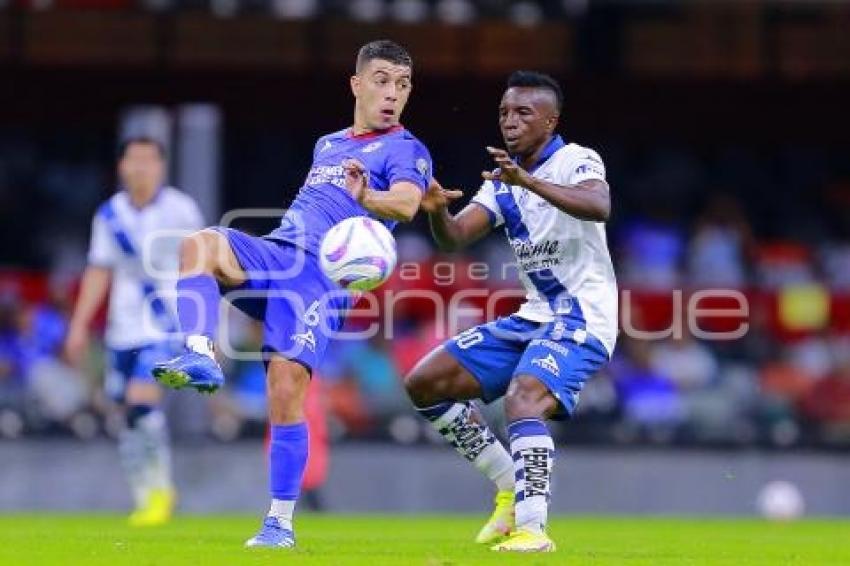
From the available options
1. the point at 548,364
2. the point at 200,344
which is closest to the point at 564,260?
the point at 548,364

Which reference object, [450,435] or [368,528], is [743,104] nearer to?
[368,528]

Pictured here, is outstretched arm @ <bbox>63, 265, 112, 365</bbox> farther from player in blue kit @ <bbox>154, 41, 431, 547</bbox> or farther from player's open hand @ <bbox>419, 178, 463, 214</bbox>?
player's open hand @ <bbox>419, 178, 463, 214</bbox>

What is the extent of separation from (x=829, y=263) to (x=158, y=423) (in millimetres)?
9215

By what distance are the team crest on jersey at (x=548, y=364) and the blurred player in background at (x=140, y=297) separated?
15.6 feet

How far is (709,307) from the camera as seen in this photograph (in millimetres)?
18969

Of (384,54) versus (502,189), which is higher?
(384,54)

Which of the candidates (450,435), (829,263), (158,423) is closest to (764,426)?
(829,263)

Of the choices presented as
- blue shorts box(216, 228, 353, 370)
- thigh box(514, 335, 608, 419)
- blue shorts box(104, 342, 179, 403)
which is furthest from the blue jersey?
blue shorts box(104, 342, 179, 403)

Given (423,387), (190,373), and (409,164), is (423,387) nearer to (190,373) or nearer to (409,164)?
(409,164)

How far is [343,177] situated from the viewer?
9688mm

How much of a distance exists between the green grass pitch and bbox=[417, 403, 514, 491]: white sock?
396 mm

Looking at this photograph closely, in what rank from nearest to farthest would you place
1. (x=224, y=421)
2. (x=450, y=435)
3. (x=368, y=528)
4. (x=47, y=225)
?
(x=450, y=435)
(x=368, y=528)
(x=224, y=421)
(x=47, y=225)

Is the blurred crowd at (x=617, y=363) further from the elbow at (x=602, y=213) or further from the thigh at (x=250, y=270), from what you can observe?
the elbow at (x=602, y=213)

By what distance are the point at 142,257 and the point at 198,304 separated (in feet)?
16.9
